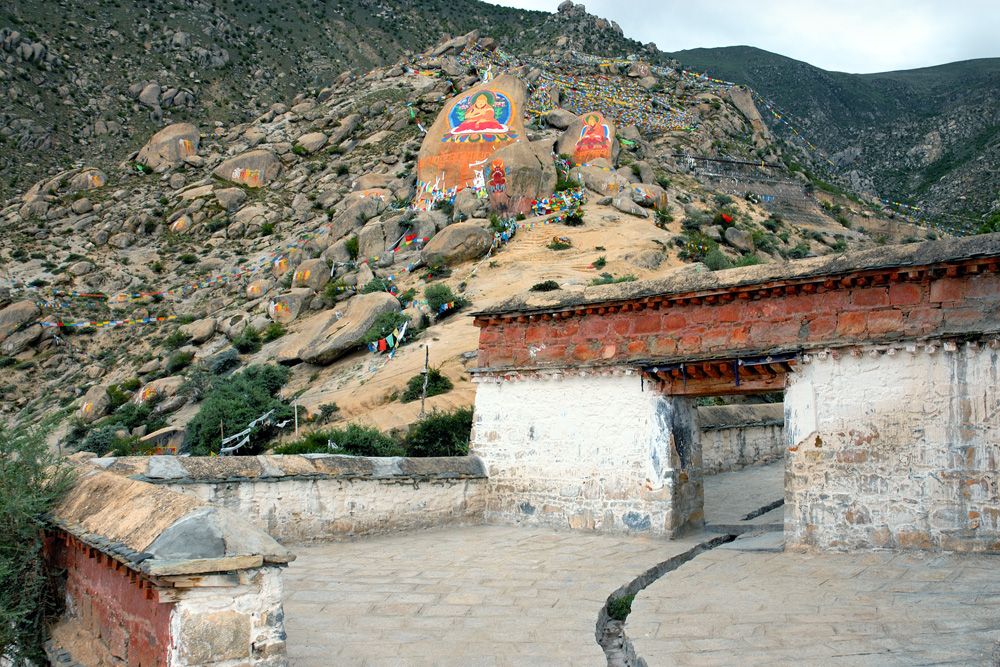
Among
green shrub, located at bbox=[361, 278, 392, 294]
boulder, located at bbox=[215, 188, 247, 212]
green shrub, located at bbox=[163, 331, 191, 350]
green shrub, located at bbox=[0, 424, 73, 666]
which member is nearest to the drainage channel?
green shrub, located at bbox=[0, 424, 73, 666]

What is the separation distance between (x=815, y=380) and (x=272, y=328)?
2603 cm

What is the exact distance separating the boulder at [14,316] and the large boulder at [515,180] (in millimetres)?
25140

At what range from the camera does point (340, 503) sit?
9805 mm

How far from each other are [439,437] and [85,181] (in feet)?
155

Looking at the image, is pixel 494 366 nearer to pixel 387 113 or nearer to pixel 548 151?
pixel 548 151

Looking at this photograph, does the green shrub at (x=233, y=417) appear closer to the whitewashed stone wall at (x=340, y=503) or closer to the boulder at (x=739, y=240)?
the whitewashed stone wall at (x=340, y=503)

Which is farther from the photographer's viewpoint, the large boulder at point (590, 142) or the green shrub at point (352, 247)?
the large boulder at point (590, 142)

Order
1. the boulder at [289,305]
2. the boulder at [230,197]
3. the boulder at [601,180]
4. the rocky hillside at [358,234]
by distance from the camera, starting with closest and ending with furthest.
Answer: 1. the rocky hillside at [358,234]
2. the boulder at [289,305]
3. the boulder at [601,180]
4. the boulder at [230,197]

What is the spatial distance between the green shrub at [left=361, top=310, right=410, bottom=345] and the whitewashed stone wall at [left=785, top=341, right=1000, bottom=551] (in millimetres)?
18774

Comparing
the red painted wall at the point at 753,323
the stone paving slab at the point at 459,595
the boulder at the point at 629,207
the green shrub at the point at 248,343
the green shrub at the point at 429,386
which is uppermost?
the boulder at the point at 629,207

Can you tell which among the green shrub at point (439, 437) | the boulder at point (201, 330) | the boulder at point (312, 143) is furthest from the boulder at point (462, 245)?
the boulder at point (312, 143)

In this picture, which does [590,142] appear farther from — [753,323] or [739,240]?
[753,323]

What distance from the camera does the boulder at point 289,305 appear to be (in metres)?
32.5

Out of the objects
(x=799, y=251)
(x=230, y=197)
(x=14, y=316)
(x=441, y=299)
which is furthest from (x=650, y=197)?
(x=14, y=316)
